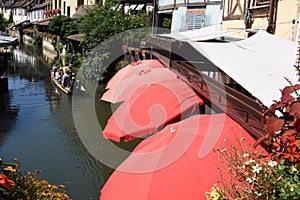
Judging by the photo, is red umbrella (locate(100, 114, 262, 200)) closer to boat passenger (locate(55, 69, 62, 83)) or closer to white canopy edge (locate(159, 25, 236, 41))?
white canopy edge (locate(159, 25, 236, 41))

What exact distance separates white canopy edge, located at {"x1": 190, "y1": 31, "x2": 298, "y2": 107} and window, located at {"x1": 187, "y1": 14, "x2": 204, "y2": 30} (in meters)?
7.60

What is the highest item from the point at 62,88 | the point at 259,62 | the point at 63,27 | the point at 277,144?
the point at 63,27

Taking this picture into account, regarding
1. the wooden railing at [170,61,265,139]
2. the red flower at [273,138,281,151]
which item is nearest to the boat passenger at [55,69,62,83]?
the wooden railing at [170,61,265,139]

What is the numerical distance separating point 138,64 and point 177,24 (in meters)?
5.14

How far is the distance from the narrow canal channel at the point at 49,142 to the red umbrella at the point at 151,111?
2.31 metres

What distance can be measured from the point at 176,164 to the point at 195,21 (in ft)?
38.6

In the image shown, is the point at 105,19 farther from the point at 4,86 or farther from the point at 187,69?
the point at 187,69

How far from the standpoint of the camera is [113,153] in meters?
12.6

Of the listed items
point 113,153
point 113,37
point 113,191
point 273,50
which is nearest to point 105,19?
point 113,37

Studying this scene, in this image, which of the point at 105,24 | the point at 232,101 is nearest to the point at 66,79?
the point at 105,24

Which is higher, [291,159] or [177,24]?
[177,24]

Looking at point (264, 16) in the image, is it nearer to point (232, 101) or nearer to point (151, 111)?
point (151, 111)

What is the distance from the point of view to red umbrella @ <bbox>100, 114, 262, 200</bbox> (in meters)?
4.92

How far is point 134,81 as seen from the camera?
11.4m
